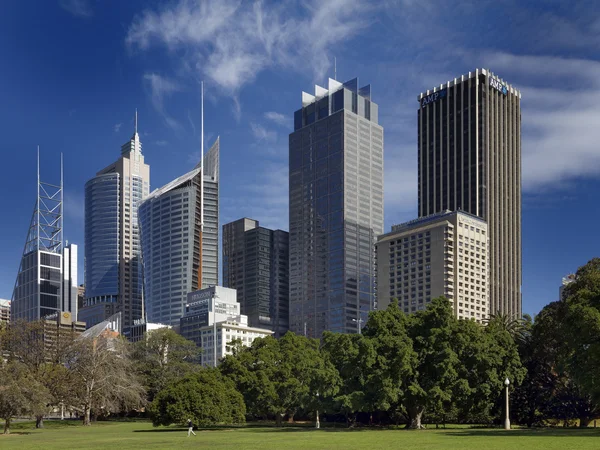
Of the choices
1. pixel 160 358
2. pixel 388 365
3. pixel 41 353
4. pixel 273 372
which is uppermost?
pixel 388 365

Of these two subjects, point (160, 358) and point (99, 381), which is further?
point (160, 358)

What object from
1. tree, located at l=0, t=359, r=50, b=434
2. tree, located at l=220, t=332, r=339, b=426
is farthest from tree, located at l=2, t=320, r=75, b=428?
tree, located at l=220, t=332, r=339, b=426

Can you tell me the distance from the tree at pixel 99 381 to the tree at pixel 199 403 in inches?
750

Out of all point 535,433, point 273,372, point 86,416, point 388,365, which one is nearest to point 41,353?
point 86,416

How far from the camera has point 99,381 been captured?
97312 mm

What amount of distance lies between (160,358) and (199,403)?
4664 centimetres

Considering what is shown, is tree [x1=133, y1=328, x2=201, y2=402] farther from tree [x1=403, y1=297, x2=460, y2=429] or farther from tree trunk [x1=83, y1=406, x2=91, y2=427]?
tree [x1=403, y1=297, x2=460, y2=429]

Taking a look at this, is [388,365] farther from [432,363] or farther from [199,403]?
[199,403]

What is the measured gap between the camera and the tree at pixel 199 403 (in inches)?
3031

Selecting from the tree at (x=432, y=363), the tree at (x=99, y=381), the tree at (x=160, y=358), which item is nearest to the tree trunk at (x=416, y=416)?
the tree at (x=432, y=363)

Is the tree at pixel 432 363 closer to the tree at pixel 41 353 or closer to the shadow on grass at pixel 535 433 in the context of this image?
the shadow on grass at pixel 535 433

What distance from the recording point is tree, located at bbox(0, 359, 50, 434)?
78.9 meters

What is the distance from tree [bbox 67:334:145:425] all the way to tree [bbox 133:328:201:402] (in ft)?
44.1

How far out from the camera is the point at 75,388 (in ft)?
321
